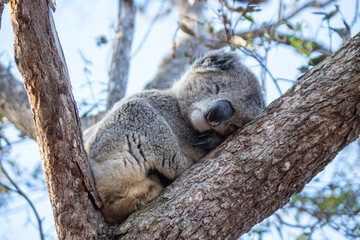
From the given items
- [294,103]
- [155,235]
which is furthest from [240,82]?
[155,235]

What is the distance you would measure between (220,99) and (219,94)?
11 cm

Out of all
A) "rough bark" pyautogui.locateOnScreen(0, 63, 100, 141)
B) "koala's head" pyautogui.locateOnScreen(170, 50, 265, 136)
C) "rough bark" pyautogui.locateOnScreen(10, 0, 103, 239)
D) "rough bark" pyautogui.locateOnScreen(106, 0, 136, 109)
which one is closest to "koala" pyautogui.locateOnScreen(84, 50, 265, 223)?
"koala's head" pyautogui.locateOnScreen(170, 50, 265, 136)

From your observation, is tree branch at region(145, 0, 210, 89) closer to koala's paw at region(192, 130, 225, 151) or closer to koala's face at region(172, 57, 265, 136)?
koala's face at region(172, 57, 265, 136)

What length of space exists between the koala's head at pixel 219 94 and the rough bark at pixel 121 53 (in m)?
1.27

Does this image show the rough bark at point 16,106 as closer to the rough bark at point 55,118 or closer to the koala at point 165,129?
the koala at point 165,129

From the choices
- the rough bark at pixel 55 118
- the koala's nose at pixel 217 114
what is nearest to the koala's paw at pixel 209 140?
the koala's nose at pixel 217 114

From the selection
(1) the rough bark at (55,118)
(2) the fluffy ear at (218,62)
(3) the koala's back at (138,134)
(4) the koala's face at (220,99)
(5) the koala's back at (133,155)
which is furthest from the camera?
(2) the fluffy ear at (218,62)

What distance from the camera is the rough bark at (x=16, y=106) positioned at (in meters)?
3.90

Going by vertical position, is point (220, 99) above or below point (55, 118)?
above

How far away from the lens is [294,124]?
2281mm

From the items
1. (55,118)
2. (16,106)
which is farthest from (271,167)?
(16,106)

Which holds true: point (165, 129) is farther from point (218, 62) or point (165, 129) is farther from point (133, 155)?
point (218, 62)

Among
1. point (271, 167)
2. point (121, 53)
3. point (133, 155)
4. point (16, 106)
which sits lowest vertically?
point (271, 167)

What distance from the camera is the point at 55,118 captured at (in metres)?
2.21
